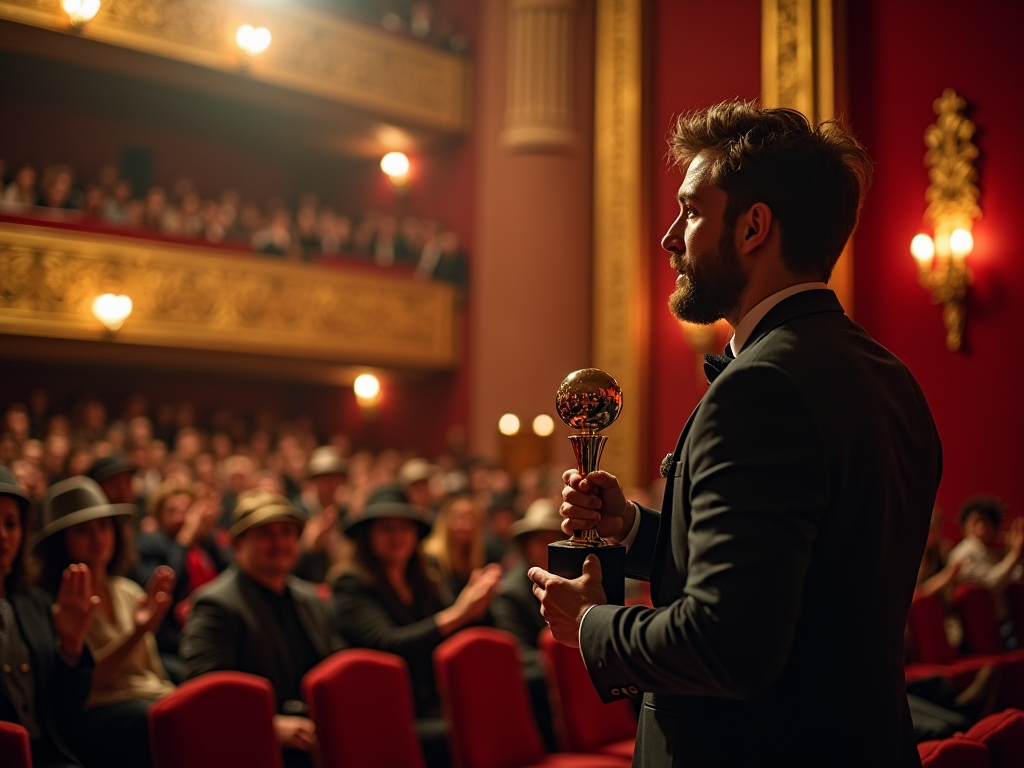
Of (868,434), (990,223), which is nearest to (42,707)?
(868,434)

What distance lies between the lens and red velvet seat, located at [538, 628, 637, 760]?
3.29 metres

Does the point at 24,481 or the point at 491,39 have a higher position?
the point at 491,39

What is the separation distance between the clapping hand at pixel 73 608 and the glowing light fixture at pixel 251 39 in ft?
26.5

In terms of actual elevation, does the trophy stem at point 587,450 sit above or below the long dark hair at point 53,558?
above

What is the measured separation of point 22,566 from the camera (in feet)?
8.98

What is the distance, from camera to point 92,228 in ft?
30.4

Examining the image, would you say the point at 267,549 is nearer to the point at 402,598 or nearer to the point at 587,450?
the point at 402,598

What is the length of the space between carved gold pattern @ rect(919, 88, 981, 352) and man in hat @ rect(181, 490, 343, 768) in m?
5.08

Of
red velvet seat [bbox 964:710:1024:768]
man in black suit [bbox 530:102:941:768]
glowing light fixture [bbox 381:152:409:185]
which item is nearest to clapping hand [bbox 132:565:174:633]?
man in black suit [bbox 530:102:941:768]

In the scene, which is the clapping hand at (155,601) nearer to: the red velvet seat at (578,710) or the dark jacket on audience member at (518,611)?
the red velvet seat at (578,710)

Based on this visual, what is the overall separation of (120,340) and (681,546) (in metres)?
8.95

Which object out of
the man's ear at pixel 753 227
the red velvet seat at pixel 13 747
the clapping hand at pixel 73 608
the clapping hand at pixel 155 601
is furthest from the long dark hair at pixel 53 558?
Answer: the man's ear at pixel 753 227

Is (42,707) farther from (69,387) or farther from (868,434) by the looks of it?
(69,387)

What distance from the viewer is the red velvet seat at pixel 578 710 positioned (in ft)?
10.8
